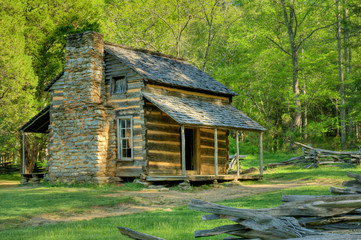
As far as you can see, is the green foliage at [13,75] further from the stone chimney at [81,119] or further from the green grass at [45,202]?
the green grass at [45,202]

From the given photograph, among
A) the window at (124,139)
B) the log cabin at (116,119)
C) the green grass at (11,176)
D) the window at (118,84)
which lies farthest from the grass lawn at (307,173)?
the green grass at (11,176)

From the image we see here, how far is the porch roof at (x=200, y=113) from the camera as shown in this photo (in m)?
18.1

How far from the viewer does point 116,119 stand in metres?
20.0

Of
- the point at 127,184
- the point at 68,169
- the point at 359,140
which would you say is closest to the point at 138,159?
the point at 127,184

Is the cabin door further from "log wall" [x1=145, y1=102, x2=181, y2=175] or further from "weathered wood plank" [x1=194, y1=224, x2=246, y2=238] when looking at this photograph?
"weathered wood plank" [x1=194, y1=224, x2=246, y2=238]

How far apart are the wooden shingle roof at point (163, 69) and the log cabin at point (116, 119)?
10 cm

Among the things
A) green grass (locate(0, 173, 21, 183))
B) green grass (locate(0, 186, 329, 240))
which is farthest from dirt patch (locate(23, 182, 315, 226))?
green grass (locate(0, 173, 21, 183))

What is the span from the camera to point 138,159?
1914 centimetres

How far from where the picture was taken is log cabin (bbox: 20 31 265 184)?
1911cm

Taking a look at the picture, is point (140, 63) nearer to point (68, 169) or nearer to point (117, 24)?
point (68, 169)

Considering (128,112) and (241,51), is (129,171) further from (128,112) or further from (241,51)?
(241,51)

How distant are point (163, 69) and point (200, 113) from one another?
3432 millimetres

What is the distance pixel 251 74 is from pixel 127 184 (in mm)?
21605

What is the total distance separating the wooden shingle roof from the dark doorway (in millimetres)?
2307
